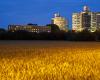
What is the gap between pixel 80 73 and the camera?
9.02 meters

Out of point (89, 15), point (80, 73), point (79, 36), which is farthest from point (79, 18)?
point (80, 73)

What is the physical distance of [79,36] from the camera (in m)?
85.5

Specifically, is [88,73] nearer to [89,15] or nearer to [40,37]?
[40,37]

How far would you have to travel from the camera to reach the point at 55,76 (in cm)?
834

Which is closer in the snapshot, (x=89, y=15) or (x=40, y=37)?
(x=40, y=37)

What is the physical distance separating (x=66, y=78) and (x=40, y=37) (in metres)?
76.0

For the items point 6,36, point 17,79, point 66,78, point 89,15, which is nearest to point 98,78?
point 66,78

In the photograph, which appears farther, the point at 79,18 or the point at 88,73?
the point at 79,18

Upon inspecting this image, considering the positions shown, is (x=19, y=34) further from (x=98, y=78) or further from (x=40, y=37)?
(x=98, y=78)

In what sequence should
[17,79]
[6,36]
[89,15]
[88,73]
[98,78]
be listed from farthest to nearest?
[89,15]
[6,36]
[88,73]
[98,78]
[17,79]

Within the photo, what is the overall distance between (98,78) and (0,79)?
2.01 meters

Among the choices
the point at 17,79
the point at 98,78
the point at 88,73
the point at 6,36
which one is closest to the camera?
the point at 17,79

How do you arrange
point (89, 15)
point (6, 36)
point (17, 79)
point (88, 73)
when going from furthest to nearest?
point (89, 15)
point (6, 36)
point (88, 73)
point (17, 79)

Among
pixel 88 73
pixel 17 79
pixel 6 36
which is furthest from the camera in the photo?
pixel 6 36
